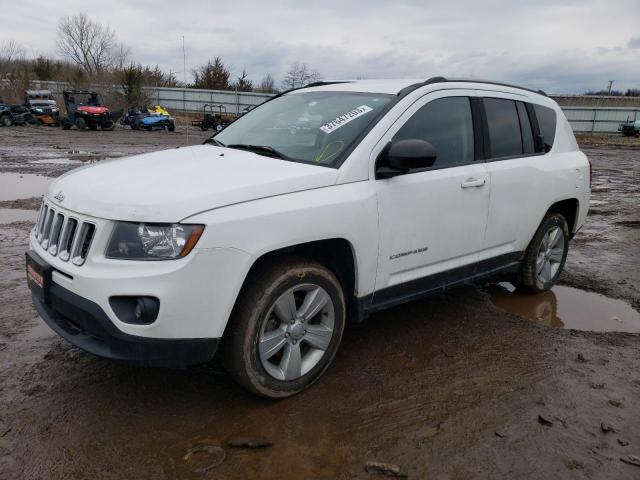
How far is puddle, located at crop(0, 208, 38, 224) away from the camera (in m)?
7.24

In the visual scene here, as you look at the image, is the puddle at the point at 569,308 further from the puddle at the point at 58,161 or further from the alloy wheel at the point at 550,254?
the puddle at the point at 58,161

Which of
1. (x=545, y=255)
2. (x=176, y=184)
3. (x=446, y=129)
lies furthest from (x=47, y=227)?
(x=545, y=255)

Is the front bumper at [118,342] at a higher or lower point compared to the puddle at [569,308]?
higher

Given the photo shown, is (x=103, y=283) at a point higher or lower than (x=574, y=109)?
lower

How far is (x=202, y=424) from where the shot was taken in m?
2.84

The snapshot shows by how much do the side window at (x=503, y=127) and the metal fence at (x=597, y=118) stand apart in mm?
34968

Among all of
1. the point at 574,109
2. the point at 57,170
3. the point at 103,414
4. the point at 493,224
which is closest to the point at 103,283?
the point at 103,414

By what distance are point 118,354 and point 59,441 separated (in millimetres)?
569

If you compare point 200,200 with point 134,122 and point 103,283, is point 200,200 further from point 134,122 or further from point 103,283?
point 134,122

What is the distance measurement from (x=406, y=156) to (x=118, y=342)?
74.1 inches

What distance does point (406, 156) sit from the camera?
3121mm

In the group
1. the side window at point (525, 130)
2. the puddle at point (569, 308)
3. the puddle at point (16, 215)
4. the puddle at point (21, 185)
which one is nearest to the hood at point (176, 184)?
the side window at point (525, 130)

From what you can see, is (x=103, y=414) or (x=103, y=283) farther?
(x=103, y=414)

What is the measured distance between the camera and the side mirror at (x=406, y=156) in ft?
10.3
